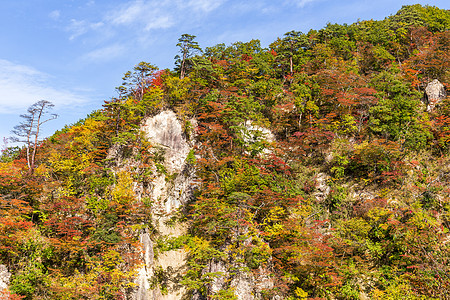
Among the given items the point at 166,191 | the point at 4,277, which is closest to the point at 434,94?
the point at 166,191

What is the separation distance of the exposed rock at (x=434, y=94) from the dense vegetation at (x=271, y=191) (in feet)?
2.96

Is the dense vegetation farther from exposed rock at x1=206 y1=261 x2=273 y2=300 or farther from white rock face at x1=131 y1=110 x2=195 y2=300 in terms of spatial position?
white rock face at x1=131 y1=110 x2=195 y2=300

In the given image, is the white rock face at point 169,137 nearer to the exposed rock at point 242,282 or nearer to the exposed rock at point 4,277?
the exposed rock at point 242,282

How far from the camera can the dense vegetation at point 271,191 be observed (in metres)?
17.9

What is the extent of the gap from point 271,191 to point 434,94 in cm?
2109

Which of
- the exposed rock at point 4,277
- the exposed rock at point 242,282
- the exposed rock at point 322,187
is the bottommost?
the exposed rock at point 242,282

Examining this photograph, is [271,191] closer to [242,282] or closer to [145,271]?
[242,282]

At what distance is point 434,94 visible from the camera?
85.3 feet

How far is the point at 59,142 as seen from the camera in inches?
1178

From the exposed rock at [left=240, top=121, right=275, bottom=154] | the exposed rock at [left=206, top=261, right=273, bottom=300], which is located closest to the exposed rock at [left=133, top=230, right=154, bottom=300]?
the exposed rock at [left=206, top=261, right=273, bottom=300]

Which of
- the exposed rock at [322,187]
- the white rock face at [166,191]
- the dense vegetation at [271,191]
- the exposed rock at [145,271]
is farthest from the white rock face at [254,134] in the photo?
the exposed rock at [145,271]

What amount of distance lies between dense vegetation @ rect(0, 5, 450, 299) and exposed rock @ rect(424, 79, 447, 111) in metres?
0.90

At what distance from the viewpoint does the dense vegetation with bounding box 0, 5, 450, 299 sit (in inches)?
705

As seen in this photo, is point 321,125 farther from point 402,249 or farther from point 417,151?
point 402,249
